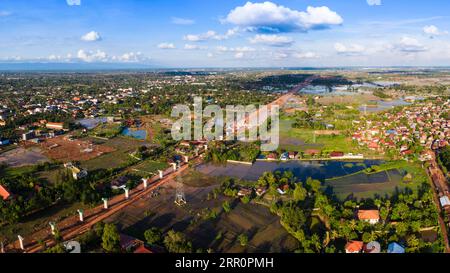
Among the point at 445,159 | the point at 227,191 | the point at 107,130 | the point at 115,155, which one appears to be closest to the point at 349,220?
the point at 227,191

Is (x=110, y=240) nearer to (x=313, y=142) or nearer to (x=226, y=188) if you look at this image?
(x=226, y=188)

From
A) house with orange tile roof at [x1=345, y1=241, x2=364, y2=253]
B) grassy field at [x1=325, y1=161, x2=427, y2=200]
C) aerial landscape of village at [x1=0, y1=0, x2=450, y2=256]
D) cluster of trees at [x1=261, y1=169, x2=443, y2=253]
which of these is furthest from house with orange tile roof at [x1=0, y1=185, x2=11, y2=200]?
grassy field at [x1=325, y1=161, x2=427, y2=200]

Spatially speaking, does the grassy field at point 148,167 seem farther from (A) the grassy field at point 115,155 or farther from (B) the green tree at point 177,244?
(B) the green tree at point 177,244

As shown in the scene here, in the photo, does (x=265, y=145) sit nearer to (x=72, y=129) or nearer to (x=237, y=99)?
(x=72, y=129)

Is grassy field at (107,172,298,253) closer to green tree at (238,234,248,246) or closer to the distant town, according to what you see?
the distant town

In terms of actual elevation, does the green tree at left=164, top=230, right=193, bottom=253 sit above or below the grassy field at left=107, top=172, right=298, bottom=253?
above

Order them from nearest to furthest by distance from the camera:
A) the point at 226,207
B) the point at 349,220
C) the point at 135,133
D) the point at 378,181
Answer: the point at 349,220
the point at 226,207
the point at 378,181
the point at 135,133

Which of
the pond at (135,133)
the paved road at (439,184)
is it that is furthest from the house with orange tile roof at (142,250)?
the pond at (135,133)
